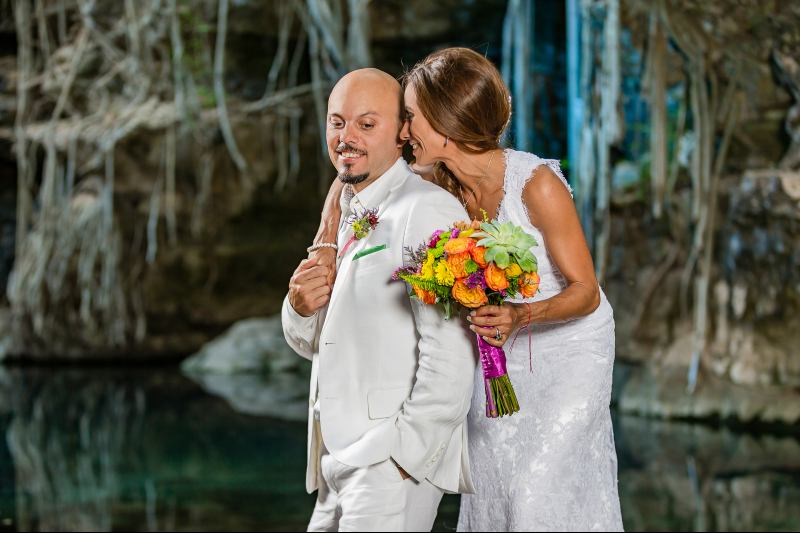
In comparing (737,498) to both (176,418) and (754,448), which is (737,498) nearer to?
(754,448)

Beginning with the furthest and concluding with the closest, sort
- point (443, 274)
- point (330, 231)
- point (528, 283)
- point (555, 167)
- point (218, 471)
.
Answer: point (218, 471) → point (555, 167) → point (330, 231) → point (528, 283) → point (443, 274)

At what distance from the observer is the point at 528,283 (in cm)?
215

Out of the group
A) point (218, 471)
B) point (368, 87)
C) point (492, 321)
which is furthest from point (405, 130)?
point (218, 471)

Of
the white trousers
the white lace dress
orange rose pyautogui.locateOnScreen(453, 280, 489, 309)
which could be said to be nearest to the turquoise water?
the white lace dress

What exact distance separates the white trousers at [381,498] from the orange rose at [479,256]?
17.3 inches

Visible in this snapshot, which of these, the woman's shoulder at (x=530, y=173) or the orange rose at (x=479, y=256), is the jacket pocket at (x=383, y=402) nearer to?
the orange rose at (x=479, y=256)

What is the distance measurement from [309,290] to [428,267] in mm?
376

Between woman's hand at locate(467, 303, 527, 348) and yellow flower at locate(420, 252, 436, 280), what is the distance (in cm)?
14

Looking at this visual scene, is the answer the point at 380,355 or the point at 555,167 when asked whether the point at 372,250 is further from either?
the point at 555,167

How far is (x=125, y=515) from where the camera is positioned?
4.84 m

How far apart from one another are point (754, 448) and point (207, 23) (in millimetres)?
6486

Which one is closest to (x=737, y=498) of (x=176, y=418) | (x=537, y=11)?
(x=176, y=418)

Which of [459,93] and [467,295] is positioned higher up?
[459,93]

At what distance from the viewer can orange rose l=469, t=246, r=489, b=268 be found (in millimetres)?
2082
